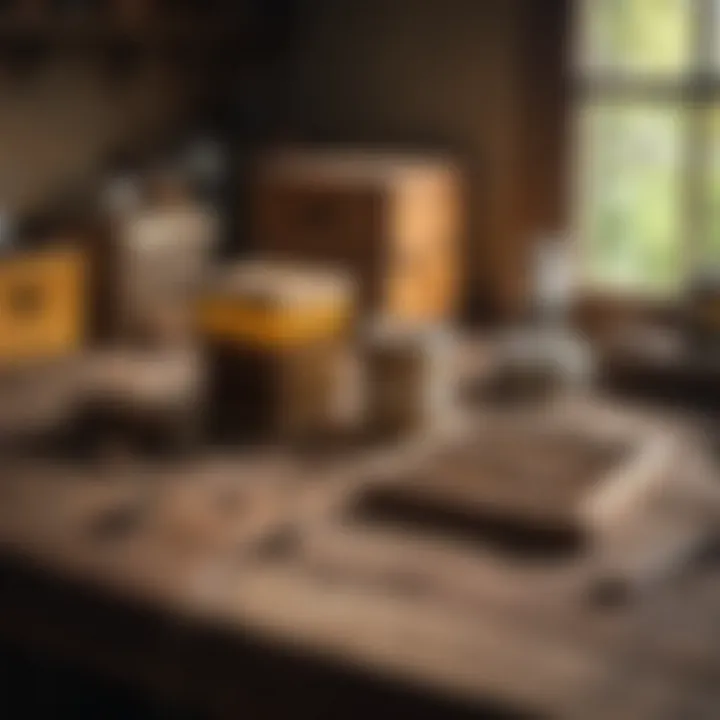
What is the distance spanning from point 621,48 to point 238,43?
72cm

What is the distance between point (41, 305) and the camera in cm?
253

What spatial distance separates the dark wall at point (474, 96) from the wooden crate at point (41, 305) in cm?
69

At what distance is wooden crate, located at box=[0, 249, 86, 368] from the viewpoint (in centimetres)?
247

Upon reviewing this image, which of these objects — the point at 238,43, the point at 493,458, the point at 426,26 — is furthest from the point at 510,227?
the point at 493,458

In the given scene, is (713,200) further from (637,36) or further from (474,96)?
(474,96)

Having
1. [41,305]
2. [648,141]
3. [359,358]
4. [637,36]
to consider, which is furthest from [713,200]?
[41,305]

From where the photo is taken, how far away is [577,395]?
2.08 meters

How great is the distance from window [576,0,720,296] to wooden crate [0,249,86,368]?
0.87 m

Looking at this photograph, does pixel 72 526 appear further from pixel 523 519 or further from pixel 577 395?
pixel 577 395

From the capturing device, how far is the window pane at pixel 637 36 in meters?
2.67

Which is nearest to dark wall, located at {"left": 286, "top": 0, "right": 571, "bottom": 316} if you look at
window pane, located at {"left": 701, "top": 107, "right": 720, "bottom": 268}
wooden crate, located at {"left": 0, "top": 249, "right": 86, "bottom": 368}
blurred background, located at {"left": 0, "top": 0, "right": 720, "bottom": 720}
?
blurred background, located at {"left": 0, "top": 0, "right": 720, "bottom": 720}

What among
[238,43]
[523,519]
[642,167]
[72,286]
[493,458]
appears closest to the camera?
[523,519]

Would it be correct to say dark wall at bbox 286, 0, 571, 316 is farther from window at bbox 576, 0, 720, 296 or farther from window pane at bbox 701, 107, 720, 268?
window pane at bbox 701, 107, 720, 268

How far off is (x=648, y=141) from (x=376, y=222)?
0.48 m
